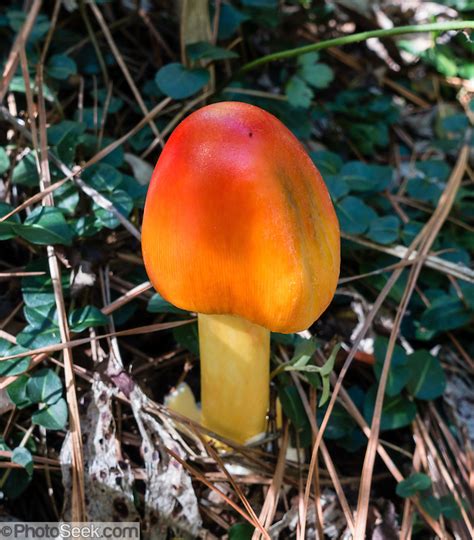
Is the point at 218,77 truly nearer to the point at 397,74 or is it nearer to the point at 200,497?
the point at 397,74

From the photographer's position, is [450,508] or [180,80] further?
[180,80]

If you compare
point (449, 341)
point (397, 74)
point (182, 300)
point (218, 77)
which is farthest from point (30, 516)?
point (397, 74)

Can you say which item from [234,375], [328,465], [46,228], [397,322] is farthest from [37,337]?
[397,322]

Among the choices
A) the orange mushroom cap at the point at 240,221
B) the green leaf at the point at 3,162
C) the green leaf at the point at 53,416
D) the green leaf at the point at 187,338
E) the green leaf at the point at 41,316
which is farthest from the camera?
the green leaf at the point at 3,162

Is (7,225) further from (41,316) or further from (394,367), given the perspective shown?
(394,367)

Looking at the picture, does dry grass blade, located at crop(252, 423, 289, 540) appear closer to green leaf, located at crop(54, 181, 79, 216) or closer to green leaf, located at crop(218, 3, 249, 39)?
green leaf, located at crop(54, 181, 79, 216)

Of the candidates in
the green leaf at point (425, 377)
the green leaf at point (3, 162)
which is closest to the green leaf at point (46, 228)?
the green leaf at point (3, 162)

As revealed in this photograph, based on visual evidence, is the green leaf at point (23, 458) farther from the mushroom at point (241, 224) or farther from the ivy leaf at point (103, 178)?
the ivy leaf at point (103, 178)
